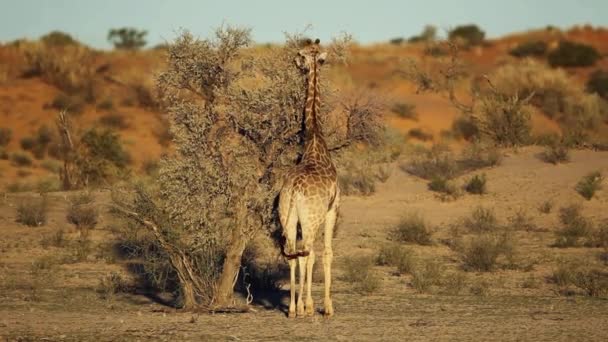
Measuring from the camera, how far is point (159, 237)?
13711 millimetres

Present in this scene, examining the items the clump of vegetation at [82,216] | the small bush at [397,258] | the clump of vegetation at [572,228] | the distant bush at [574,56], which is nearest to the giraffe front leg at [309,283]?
the small bush at [397,258]

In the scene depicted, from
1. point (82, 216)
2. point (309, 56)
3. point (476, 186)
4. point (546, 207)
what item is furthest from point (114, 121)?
point (309, 56)

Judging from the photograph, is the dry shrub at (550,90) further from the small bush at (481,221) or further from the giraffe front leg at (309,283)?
the giraffe front leg at (309,283)

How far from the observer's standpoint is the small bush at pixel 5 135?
39.4 metres

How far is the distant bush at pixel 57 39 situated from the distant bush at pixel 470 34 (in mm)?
24989

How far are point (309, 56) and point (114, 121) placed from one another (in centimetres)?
3041

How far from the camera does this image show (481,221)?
23.6 metres

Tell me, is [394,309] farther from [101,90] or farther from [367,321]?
[101,90]

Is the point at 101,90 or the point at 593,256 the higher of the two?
the point at 101,90

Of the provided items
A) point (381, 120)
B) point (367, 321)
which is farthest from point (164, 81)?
point (367, 321)

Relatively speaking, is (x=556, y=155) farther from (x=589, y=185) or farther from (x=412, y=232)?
(x=412, y=232)

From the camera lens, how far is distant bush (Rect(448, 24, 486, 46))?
70625 mm

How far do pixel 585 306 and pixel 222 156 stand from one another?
5160 mm

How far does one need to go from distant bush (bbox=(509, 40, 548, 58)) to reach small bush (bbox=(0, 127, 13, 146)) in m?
31.9
